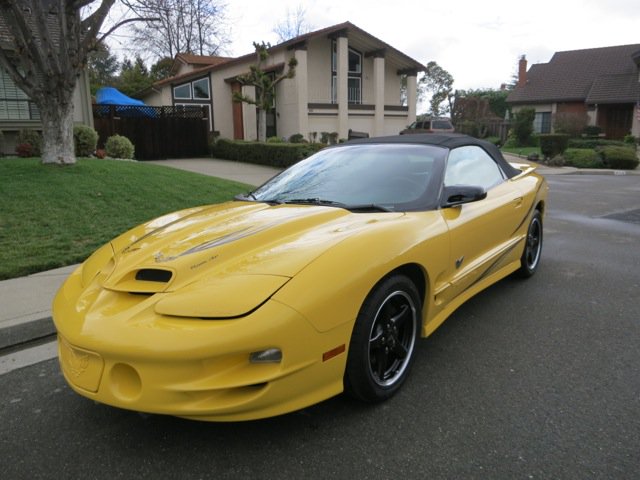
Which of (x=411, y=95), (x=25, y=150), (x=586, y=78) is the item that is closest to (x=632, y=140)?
(x=586, y=78)

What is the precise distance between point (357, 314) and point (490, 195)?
218 centimetres

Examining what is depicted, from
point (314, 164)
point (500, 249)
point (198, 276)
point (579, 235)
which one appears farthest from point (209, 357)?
point (579, 235)

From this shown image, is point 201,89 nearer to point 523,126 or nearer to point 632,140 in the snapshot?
point 523,126

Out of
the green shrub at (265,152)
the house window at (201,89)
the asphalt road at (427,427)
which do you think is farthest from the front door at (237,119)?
the asphalt road at (427,427)

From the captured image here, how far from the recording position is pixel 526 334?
371cm

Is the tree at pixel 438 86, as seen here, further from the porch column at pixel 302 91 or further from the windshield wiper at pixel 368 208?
the windshield wiper at pixel 368 208

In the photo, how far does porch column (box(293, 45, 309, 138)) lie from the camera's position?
77.5 ft

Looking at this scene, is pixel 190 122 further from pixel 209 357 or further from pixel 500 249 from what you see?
pixel 209 357

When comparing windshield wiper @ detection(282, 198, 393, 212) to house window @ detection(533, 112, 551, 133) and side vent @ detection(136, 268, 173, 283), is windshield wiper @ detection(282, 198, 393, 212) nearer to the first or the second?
side vent @ detection(136, 268, 173, 283)

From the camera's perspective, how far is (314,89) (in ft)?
86.3

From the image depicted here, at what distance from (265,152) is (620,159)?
561 inches

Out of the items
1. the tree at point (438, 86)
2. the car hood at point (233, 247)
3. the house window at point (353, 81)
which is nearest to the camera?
the car hood at point (233, 247)

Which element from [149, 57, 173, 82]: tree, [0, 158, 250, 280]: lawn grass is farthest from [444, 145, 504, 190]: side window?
[149, 57, 173, 82]: tree

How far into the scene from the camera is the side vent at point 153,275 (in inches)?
98.7
